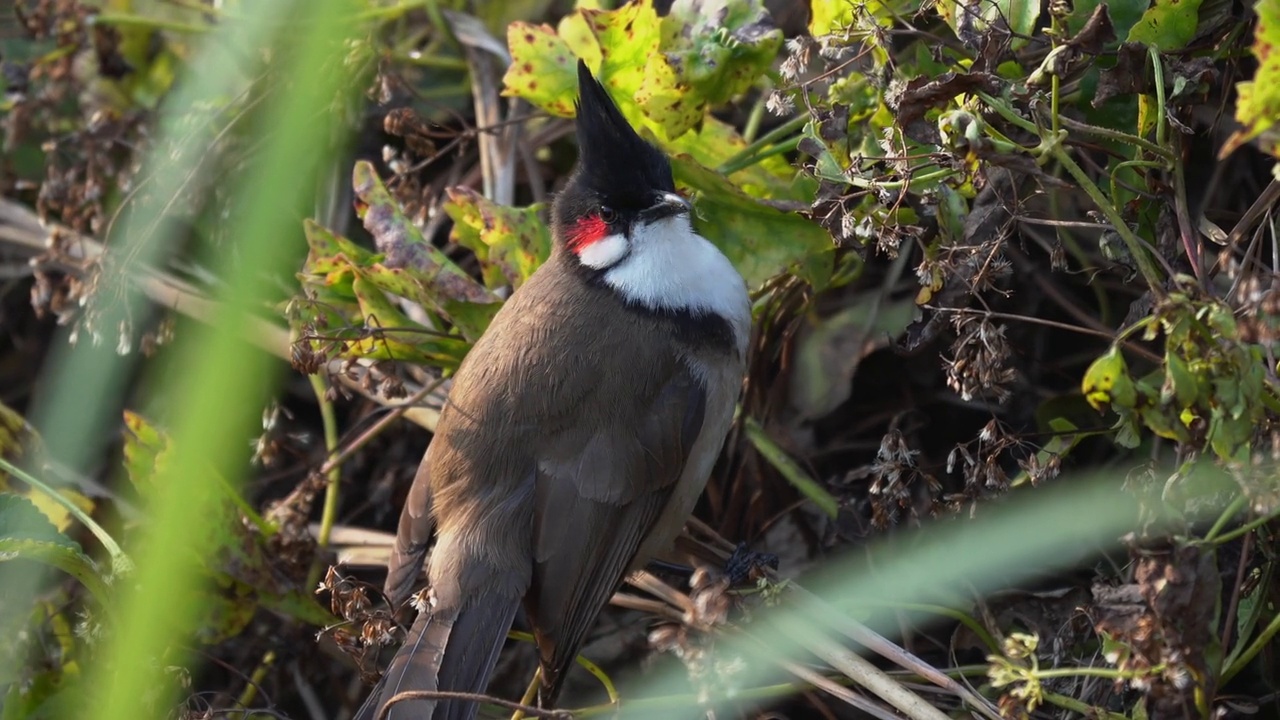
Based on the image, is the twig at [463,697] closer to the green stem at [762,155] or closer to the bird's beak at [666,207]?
the bird's beak at [666,207]

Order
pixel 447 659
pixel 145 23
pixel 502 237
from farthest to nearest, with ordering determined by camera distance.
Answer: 1. pixel 145 23
2. pixel 502 237
3. pixel 447 659

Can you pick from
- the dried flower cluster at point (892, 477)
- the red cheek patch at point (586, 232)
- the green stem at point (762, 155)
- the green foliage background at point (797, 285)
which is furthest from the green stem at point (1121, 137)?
the red cheek patch at point (586, 232)

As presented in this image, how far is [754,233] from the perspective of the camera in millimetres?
2793

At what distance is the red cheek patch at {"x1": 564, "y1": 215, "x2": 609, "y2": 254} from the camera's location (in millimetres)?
2859

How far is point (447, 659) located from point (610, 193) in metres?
1.06

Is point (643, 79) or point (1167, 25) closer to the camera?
point (1167, 25)

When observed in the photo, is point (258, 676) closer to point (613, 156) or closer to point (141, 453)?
point (141, 453)

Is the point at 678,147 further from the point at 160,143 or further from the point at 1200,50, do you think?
the point at 160,143

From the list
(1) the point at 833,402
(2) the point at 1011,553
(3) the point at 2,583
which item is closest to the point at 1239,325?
(2) the point at 1011,553

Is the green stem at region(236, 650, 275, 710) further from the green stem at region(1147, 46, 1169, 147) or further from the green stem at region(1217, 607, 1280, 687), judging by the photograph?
the green stem at region(1147, 46, 1169, 147)

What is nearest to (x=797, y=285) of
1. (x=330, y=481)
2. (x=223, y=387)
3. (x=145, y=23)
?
(x=330, y=481)

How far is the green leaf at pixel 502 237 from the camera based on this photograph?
296 centimetres

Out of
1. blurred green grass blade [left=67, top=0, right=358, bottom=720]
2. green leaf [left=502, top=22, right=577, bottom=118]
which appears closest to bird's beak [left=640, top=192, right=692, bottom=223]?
green leaf [left=502, top=22, right=577, bottom=118]

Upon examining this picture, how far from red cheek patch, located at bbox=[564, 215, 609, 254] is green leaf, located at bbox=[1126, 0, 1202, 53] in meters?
1.19
